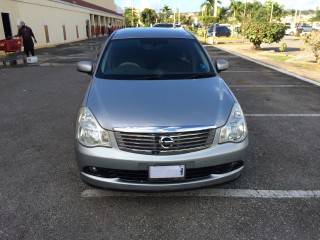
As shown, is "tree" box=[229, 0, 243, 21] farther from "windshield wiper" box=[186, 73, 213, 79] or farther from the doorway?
"windshield wiper" box=[186, 73, 213, 79]

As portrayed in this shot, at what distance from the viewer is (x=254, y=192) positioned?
10.5 ft

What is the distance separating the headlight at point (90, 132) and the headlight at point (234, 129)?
107 cm

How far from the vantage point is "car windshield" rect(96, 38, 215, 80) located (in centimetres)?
367

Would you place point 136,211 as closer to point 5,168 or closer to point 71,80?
point 5,168

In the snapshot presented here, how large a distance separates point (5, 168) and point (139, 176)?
6.80ft

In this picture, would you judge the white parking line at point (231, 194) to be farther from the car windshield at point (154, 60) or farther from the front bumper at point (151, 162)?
the car windshield at point (154, 60)

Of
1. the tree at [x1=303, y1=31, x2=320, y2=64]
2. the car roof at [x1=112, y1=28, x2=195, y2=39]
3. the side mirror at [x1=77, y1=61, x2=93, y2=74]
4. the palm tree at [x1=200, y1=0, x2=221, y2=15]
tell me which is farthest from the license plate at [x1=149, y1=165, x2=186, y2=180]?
the palm tree at [x1=200, y1=0, x2=221, y2=15]

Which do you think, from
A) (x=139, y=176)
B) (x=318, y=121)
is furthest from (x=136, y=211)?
(x=318, y=121)

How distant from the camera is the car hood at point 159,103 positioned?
2.70 metres

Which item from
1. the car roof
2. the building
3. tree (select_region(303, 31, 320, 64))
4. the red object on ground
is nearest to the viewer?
the car roof

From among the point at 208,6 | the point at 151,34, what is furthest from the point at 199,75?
the point at 208,6

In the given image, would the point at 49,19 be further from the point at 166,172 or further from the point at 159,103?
the point at 166,172

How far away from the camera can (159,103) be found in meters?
2.92

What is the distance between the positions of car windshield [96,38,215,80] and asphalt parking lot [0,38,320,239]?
132 centimetres
